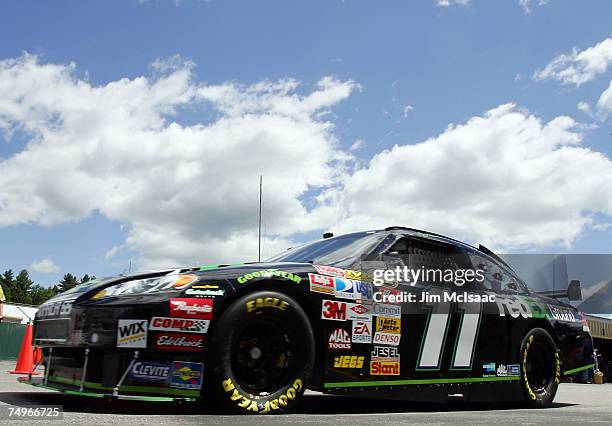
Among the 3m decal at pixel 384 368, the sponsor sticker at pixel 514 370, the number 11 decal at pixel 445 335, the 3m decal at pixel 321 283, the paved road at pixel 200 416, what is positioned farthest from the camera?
the sponsor sticker at pixel 514 370

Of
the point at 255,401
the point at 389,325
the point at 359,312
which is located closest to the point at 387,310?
the point at 389,325

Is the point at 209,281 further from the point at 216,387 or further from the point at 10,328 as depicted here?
the point at 10,328

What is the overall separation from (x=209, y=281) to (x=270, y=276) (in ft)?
1.42

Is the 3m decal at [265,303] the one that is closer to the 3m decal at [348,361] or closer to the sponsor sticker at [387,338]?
the 3m decal at [348,361]

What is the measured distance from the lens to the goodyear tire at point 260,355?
152 inches

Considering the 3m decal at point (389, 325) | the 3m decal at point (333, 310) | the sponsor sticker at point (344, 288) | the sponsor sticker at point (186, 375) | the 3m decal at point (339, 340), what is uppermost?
the sponsor sticker at point (344, 288)

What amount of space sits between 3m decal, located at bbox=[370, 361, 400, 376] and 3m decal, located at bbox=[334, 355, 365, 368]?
12 centimetres

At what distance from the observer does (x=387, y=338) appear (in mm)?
4750

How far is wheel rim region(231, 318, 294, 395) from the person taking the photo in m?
4.04

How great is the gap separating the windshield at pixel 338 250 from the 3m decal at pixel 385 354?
0.68m

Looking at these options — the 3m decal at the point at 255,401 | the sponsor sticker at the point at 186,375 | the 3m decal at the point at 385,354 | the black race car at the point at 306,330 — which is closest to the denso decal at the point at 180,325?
the black race car at the point at 306,330

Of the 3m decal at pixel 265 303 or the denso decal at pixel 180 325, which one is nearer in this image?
the denso decal at pixel 180 325

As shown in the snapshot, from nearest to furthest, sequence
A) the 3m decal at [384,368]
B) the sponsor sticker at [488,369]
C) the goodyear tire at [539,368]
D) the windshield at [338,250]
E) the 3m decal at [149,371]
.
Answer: the 3m decal at [149,371] < the 3m decal at [384,368] < the windshield at [338,250] < the sponsor sticker at [488,369] < the goodyear tire at [539,368]

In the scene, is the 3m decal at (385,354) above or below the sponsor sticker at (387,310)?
below
